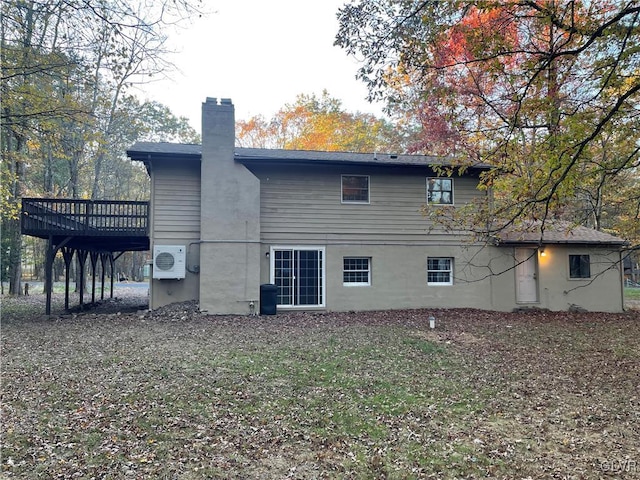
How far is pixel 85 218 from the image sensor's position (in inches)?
449

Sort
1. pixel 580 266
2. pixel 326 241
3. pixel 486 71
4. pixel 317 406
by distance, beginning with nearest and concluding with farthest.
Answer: pixel 317 406 → pixel 486 71 → pixel 326 241 → pixel 580 266

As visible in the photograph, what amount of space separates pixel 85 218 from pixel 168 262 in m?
2.65

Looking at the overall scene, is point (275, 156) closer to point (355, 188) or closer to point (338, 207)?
point (338, 207)

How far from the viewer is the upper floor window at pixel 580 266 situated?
13328 millimetres

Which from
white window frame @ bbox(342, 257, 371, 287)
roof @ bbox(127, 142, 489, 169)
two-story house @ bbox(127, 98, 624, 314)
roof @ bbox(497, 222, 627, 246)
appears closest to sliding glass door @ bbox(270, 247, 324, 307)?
two-story house @ bbox(127, 98, 624, 314)

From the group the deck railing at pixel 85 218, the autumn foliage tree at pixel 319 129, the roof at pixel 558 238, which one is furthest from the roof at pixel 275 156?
the autumn foliage tree at pixel 319 129

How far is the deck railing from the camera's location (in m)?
10.9

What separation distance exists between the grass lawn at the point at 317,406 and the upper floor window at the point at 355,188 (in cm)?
514

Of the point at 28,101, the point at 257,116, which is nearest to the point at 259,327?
the point at 28,101

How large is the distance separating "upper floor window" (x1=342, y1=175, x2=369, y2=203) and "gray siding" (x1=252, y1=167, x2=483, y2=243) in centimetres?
16

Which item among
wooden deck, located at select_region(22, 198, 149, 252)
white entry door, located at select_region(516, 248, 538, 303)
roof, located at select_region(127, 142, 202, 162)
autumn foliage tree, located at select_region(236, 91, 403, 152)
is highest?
autumn foliage tree, located at select_region(236, 91, 403, 152)

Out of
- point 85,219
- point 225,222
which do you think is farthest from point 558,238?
point 85,219

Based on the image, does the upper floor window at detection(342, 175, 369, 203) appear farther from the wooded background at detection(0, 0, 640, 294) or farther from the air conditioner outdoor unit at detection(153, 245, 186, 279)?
the air conditioner outdoor unit at detection(153, 245, 186, 279)

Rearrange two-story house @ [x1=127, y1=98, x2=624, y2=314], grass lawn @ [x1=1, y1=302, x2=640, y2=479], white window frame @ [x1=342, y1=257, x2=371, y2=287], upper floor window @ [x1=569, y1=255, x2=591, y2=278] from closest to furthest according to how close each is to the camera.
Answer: grass lawn @ [x1=1, y1=302, x2=640, y2=479] < two-story house @ [x1=127, y1=98, x2=624, y2=314] < white window frame @ [x1=342, y1=257, x2=371, y2=287] < upper floor window @ [x1=569, y1=255, x2=591, y2=278]
